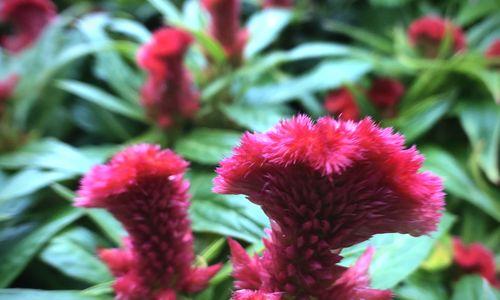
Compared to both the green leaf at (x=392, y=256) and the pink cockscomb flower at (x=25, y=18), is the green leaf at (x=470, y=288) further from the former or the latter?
the pink cockscomb flower at (x=25, y=18)

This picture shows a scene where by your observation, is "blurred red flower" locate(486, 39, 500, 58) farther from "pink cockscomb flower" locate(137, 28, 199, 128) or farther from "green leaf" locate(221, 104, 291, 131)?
"pink cockscomb flower" locate(137, 28, 199, 128)

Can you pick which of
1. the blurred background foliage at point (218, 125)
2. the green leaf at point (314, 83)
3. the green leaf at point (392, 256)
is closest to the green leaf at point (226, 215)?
the blurred background foliage at point (218, 125)

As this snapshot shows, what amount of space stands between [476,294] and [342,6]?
1.05 metres

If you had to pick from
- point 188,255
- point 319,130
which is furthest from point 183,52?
point 319,130

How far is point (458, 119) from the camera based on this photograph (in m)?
1.15

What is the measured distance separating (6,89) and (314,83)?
0.64m

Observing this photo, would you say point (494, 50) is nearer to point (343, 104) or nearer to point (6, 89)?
point (343, 104)

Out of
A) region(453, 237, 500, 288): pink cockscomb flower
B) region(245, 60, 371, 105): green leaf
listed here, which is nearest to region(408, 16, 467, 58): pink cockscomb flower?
region(245, 60, 371, 105): green leaf

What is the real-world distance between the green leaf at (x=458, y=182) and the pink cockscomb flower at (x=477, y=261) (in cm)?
8

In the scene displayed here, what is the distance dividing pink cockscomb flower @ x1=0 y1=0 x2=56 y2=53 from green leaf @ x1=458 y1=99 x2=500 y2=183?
38.3 inches

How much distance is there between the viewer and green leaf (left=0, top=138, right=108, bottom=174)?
87 centimetres

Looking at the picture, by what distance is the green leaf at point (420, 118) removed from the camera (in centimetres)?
104

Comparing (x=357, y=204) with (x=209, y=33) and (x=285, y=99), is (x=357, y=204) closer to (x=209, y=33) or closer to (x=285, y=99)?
(x=285, y=99)

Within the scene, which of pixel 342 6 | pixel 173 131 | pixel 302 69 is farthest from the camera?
pixel 342 6
